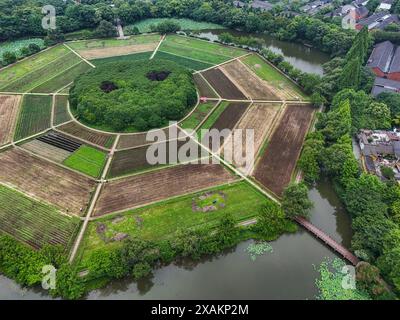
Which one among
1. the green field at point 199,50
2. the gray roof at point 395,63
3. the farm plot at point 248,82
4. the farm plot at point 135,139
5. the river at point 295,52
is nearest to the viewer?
the farm plot at point 135,139

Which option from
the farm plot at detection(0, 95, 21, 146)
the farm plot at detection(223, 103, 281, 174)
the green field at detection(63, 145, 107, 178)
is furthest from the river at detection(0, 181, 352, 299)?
the farm plot at detection(0, 95, 21, 146)

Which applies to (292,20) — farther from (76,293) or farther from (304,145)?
(76,293)

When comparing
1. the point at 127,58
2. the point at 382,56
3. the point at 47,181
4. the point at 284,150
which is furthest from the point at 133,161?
the point at 382,56

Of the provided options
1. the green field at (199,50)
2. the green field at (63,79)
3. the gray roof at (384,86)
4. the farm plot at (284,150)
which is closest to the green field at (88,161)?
the green field at (63,79)

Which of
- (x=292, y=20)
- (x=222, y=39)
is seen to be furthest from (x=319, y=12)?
(x=222, y=39)

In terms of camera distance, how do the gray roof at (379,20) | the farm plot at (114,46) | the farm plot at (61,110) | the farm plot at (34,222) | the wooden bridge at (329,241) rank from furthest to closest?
the gray roof at (379,20), the farm plot at (114,46), the farm plot at (61,110), the farm plot at (34,222), the wooden bridge at (329,241)

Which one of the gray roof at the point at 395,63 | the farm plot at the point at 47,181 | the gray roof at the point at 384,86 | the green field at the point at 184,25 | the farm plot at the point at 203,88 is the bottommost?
the farm plot at the point at 47,181

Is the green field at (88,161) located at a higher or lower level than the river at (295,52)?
lower

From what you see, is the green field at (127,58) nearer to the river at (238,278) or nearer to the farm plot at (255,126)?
the farm plot at (255,126)

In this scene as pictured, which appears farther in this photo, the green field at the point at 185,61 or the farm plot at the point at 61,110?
the green field at the point at 185,61
